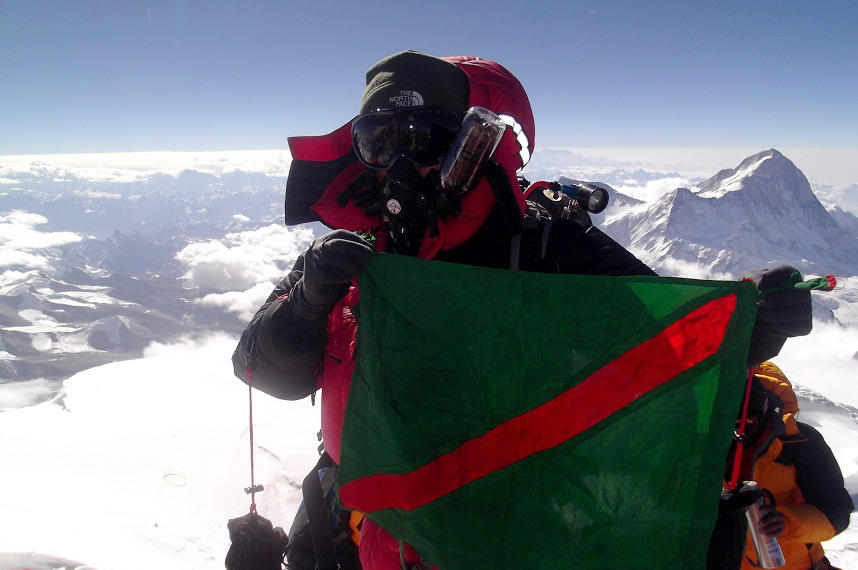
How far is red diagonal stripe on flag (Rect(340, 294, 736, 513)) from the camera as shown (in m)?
1.89

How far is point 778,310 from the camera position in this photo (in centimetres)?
214

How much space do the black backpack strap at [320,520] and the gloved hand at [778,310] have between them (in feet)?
9.08

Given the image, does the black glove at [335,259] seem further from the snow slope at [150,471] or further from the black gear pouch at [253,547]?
the snow slope at [150,471]

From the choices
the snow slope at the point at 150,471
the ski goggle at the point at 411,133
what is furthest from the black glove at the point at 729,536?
the snow slope at the point at 150,471

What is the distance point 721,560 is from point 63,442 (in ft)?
84.4

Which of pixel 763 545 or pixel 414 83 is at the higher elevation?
pixel 414 83

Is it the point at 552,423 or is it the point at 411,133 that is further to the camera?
the point at 411,133

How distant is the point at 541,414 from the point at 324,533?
1.94 meters

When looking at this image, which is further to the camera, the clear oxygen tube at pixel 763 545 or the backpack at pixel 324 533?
the clear oxygen tube at pixel 763 545

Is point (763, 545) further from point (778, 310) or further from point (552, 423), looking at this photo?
point (552, 423)

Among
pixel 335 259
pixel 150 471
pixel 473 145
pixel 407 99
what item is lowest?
pixel 150 471

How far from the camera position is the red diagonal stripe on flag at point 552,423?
74.4 inches

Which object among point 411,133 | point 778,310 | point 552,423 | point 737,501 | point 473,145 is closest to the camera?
point 552,423

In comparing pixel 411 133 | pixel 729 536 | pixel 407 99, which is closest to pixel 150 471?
pixel 411 133
